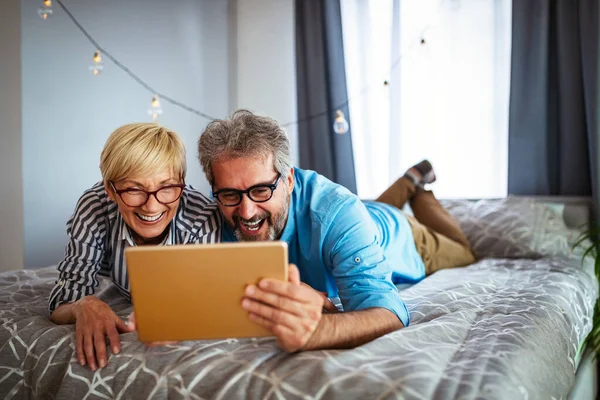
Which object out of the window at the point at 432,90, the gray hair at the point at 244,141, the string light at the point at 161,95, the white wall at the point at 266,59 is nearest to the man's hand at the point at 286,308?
the gray hair at the point at 244,141

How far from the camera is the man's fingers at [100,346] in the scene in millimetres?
1297

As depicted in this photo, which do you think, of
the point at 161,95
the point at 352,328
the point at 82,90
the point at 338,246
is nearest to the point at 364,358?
the point at 352,328

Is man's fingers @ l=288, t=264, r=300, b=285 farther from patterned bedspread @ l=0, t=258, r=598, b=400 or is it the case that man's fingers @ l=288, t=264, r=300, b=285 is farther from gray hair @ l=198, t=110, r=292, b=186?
gray hair @ l=198, t=110, r=292, b=186

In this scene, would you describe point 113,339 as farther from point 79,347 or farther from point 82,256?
point 82,256

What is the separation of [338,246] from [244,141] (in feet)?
1.19

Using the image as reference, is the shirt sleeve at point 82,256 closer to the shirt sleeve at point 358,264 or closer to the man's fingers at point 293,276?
the shirt sleeve at point 358,264

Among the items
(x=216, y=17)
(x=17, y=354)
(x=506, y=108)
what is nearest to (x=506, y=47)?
(x=506, y=108)

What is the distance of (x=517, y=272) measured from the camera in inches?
96.7

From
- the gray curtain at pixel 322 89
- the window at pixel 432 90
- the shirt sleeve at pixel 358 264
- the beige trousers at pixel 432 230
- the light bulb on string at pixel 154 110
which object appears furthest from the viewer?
the gray curtain at pixel 322 89

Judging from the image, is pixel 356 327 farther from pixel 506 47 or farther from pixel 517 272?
pixel 506 47

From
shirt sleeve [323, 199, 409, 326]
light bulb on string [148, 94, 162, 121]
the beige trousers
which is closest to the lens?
shirt sleeve [323, 199, 409, 326]

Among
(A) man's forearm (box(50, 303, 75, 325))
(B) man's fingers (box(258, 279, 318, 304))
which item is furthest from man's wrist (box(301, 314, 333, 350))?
(A) man's forearm (box(50, 303, 75, 325))

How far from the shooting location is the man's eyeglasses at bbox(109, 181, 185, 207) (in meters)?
1.57

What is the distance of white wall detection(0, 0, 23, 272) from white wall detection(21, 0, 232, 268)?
0.07 ft
